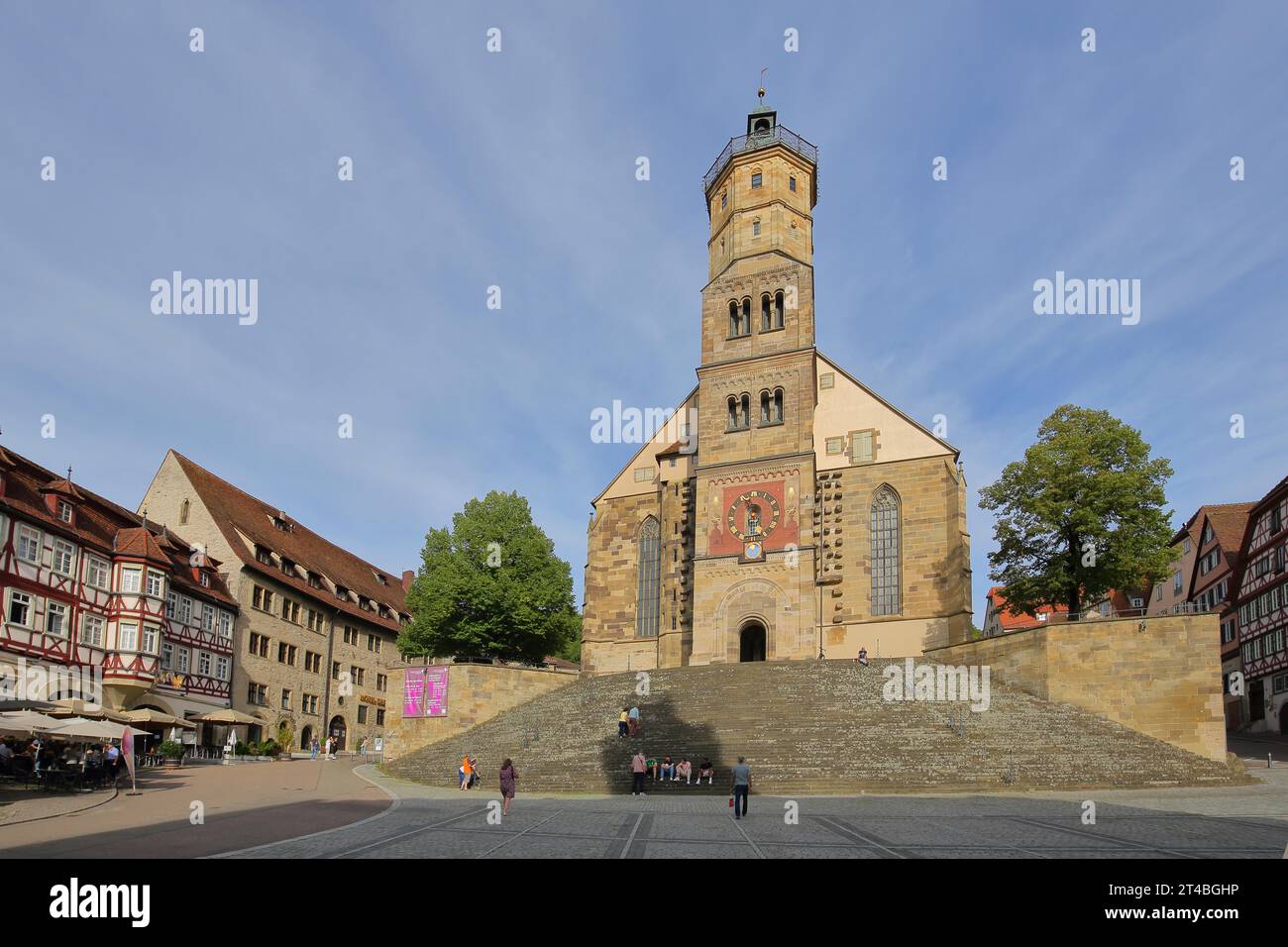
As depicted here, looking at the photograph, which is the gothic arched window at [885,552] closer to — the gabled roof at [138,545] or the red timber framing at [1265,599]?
the red timber framing at [1265,599]

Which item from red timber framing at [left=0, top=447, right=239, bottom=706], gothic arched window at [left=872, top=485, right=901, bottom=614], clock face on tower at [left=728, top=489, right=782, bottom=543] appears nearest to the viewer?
red timber framing at [left=0, top=447, right=239, bottom=706]

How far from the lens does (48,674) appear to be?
1451 inches

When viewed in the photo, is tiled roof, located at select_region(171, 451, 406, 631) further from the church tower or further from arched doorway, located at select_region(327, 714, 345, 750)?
the church tower

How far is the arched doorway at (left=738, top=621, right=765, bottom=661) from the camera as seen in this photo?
155ft

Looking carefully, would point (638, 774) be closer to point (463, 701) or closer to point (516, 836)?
point (516, 836)

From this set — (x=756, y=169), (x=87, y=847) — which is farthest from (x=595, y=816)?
(x=756, y=169)

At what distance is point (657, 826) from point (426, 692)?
940 inches

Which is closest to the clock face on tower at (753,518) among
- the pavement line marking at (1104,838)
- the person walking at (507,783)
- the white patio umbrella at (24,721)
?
the person walking at (507,783)

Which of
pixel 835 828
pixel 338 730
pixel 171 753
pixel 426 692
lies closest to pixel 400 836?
pixel 835 828

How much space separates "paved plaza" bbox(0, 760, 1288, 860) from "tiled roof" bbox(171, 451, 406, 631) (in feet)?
90.3

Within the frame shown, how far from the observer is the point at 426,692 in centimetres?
3975

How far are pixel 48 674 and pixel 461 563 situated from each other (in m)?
20.2
